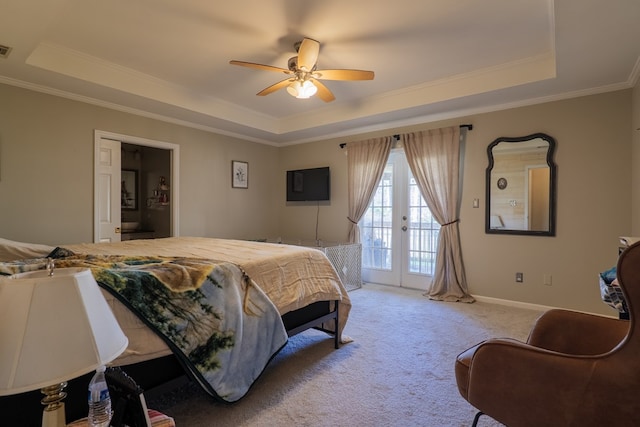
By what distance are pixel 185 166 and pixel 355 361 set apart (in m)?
3.68

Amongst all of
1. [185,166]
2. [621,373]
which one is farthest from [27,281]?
[185,166]

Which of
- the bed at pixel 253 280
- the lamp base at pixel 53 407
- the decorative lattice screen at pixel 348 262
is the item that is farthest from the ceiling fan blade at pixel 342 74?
the lamp base at pixel 53 407

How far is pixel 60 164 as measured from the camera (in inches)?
142

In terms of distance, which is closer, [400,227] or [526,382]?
[526,382]

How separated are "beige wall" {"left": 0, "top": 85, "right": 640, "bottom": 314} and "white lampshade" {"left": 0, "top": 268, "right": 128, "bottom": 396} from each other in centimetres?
355

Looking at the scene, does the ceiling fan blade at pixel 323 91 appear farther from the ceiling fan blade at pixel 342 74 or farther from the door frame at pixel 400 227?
the door frame at pixel 400 227

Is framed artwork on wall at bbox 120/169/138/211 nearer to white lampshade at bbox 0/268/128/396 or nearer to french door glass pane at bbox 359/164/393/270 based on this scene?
french door glass pane at bbox 359/164/393/270

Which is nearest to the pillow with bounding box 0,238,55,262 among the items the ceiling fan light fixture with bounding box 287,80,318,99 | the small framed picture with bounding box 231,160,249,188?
the ceiling fan light fixture with bounding box 287,80,318,99

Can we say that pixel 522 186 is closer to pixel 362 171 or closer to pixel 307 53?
pixel 362 171

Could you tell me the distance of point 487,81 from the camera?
11.7 ft

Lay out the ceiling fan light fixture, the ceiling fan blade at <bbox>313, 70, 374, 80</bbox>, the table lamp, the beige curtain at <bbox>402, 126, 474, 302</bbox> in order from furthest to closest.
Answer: the beige curtain at <bbox>402, 126, 474, 302</bbox>
the ceiling fan light fixture
the ceiling fan blade at <bbox>313, 70, 374, 80</bbox>
the table lamp

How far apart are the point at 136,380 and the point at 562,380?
180 centimetres

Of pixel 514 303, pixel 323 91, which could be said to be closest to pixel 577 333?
pixel 514 303

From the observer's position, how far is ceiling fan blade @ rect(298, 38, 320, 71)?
2658 millimetres
